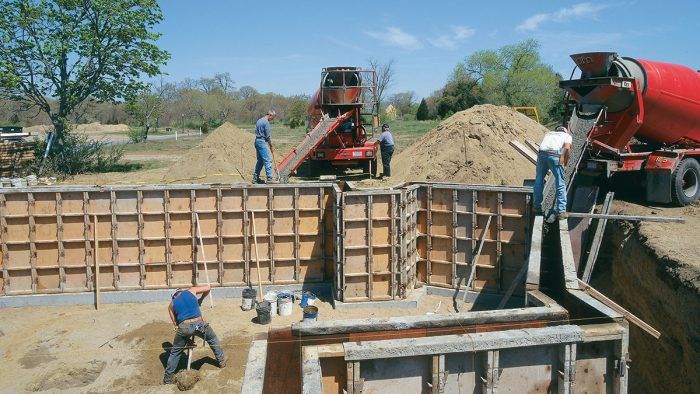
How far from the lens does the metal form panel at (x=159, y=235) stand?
11.2m

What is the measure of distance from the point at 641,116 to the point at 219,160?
1599cm

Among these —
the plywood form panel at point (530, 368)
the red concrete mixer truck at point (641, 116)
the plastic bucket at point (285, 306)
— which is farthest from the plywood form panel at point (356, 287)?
the red concrete mixer truck at point (641, 116)

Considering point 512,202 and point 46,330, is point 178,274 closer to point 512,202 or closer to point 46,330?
point 46,330

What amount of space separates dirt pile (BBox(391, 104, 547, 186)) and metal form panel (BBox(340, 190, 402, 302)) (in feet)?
20.2

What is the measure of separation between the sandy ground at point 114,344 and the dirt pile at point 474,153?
6064mm

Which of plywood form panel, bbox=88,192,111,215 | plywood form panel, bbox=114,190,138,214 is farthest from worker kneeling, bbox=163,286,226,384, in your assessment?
plywood form panel, bbox=88,192,111,215

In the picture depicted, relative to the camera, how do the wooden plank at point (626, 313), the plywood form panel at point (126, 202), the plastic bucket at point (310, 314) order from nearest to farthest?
the wooden plank at point (626, 313), the plastic bucket at point (310, 314), the plywood form panel at point (126, 202)

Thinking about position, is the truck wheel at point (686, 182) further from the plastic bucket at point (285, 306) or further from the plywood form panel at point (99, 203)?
the plywood form panel at point (99, 203)

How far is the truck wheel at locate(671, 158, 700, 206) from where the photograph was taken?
11.7 metres

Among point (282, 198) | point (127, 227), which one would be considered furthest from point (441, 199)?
point (127, 227)

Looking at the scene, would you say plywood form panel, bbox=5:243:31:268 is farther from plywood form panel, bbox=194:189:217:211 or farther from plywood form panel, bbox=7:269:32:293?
plywood form panel, bbox=194:189:217:211

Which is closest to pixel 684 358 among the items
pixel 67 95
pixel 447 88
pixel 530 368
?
pixel 530 368

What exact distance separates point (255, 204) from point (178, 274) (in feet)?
7.75

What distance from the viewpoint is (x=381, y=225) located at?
1109 centimetres
